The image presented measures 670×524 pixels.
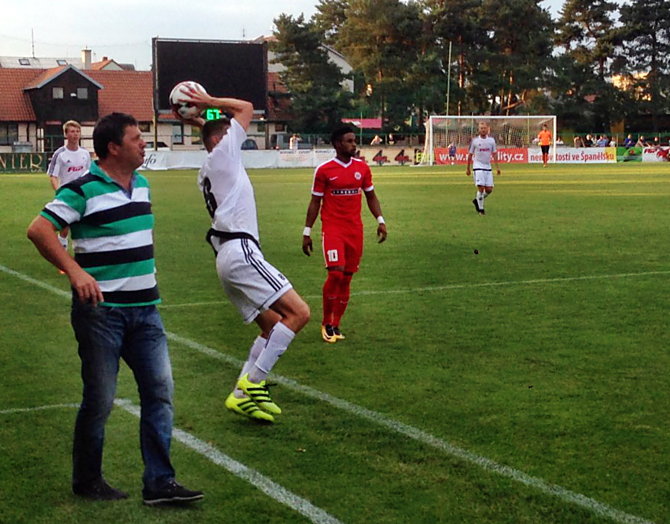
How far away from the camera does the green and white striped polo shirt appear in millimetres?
4887

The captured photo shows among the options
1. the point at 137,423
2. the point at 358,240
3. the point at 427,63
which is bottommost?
the point at 137,423

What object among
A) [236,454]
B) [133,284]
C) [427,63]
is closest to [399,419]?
[236,454]

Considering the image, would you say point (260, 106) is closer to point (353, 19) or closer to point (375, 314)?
point (353, 19)

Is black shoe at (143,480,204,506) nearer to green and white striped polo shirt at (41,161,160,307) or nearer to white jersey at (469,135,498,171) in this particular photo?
green and white striped polo shirt at (41,161,160,307)

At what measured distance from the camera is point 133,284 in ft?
16.4

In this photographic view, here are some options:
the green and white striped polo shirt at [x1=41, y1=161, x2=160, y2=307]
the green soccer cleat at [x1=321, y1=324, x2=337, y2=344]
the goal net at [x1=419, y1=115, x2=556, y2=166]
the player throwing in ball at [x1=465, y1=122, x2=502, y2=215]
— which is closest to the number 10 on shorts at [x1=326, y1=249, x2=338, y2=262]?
the green soccer cleat at [x1=321, y1=324, x2=337, y2=344]

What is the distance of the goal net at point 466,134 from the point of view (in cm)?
5644

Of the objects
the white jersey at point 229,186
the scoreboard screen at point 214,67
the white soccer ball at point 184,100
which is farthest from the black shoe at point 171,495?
the scoreboard screen at point 214,67

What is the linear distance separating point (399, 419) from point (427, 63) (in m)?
74.2

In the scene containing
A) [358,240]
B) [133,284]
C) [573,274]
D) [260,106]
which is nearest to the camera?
[133,284]

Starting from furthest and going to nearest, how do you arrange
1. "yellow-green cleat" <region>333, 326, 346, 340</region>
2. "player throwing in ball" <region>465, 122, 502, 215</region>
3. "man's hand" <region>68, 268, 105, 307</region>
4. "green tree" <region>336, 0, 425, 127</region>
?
"green tree" <region>336, 0, 425, 127</region> < "player throwing in ball" <region>465, 122, 502, 215</region> < "yellow-green cleat" <region>333, 326, 346, 340</region> < "man's hand" <region>68, 268, 105, 307</region>

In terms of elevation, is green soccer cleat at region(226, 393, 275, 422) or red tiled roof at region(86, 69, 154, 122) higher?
red tiled roof at region(86, 69, 154, 122)

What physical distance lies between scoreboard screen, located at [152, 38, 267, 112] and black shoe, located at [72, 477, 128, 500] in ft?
176

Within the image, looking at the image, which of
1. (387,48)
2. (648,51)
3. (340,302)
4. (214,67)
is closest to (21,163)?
(214,67)
